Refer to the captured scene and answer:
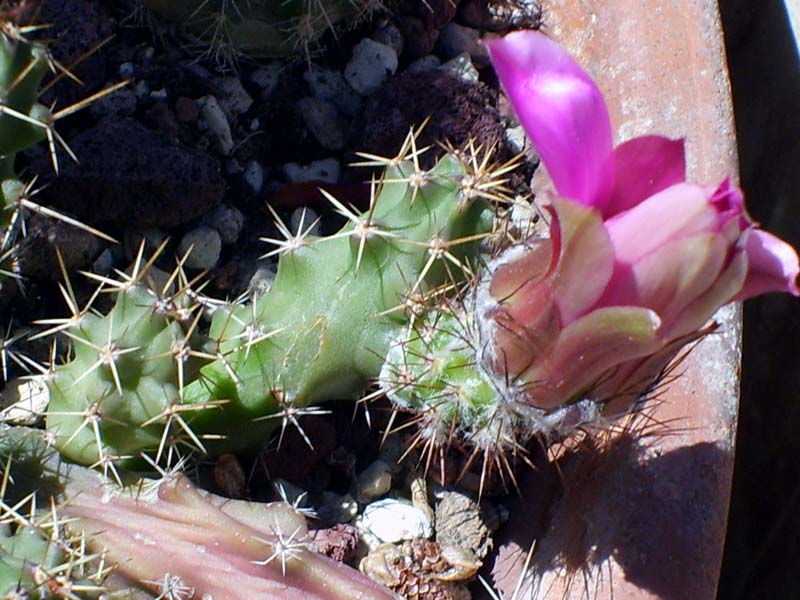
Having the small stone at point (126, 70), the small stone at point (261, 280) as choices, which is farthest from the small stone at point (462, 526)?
the small stone at point (126, 70)

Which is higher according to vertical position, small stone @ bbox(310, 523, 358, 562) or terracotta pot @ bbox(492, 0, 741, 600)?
terracotta pot @ bbox(492, 0, 741, 600)

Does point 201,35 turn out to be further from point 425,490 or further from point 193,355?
point 425,490

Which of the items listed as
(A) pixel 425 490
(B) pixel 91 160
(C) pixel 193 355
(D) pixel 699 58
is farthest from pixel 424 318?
(D) pixel 699 58

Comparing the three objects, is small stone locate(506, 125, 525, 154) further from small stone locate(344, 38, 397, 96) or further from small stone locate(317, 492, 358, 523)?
small stone locate(317, 492, 358, 523)

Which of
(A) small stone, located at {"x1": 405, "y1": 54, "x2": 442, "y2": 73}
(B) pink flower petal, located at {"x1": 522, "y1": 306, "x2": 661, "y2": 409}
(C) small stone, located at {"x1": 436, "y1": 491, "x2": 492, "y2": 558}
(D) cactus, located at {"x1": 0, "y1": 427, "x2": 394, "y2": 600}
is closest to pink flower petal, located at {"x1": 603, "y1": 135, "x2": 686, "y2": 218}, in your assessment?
(B) pink flower petal, located at {"x1": 522, "y1": 306, "x2": 661, "y2": 409}

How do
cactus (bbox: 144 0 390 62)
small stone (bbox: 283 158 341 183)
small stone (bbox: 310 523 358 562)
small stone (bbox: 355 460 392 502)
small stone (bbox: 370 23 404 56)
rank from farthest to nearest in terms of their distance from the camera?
small stone (bbox: 370 23 404 56) → small stone (bbox: 283 158 341 183) → cactus (bbox: 144 0 390 62) → small stone (bbox: 355 460 392 502) → small stone (bbox: 310 523 358 562)

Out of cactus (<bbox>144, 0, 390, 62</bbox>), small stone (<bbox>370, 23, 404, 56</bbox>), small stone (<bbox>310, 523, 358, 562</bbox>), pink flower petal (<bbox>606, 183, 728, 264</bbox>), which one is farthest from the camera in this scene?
small stone (<bbox>370, 23, 404, 56</bbox>)

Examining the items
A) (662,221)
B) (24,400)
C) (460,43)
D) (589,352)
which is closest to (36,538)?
(24,400)

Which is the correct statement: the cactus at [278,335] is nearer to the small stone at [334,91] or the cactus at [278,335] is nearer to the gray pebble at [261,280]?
the gray pebble at [261,280]
